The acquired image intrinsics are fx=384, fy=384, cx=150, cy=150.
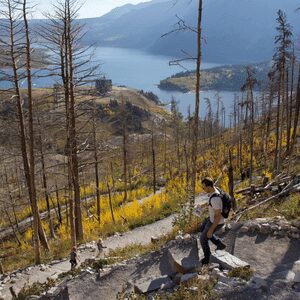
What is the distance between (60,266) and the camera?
54.0 feet

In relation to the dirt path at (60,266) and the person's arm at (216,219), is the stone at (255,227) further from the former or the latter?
the dirt path at (60,266)

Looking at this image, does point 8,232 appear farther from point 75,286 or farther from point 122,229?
point 75,286

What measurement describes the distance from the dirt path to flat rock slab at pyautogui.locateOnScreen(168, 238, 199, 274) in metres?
3.69

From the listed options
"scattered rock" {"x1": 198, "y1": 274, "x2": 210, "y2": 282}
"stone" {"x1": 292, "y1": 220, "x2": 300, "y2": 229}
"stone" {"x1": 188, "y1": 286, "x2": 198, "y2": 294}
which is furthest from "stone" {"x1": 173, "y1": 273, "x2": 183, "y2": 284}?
"stone" {"x1": 292, "y1": 220, "x2": 300, "y2": 229}

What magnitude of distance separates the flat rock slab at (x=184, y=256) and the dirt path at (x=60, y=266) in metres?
3.69

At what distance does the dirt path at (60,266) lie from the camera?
595 inches

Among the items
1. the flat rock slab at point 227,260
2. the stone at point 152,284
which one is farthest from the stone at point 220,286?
the stone at point 152,284

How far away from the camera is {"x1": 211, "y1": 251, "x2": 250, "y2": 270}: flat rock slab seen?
841 cm

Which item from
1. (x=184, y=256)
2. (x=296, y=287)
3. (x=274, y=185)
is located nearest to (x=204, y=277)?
(x=296, y=287)

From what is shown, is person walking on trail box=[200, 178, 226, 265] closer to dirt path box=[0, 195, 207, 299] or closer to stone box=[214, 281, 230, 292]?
stone box=[214, 281, 230, 292]

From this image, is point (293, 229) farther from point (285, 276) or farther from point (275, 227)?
point (285, 276)

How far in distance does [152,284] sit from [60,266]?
8778 mm

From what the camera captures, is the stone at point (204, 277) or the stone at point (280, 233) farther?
the stone at point (280, 233)

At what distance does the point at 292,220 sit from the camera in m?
10.6
